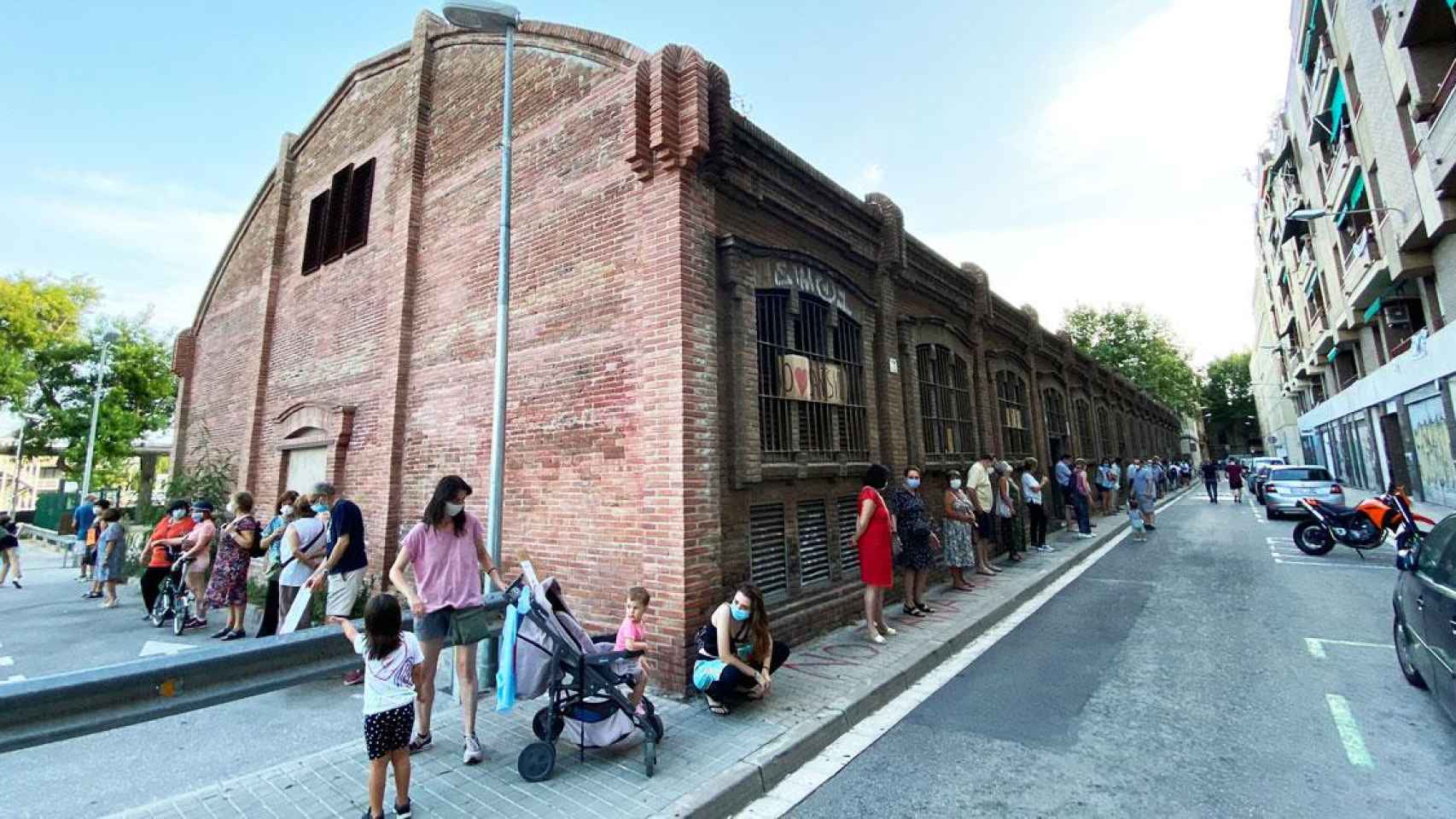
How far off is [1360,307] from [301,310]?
33.3m

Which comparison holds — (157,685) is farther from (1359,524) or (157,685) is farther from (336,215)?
(1359,524)

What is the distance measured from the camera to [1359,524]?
37.7 feet

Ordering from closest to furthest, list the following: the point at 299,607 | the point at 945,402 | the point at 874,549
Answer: the point at 299,607
the point at 874,549
the point at 945,402

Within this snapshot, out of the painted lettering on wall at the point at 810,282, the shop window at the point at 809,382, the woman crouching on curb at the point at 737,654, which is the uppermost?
the painted lettering on wall at the point at 810,282

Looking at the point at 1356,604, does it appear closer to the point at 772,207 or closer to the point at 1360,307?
the point at 772,207

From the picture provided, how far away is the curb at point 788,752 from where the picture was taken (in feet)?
12.0

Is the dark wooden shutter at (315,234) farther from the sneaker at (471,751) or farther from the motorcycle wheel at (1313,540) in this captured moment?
the motorcycle wheel at (1313,540)

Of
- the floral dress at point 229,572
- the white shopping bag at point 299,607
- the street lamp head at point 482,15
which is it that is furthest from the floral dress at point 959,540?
the floral dress at point 229,572

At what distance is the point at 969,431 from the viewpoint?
12.7 meters

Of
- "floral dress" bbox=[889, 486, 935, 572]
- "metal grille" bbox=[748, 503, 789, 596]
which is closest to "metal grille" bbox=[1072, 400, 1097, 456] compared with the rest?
"floral dress" bbox=[889, 486, 935, 572]

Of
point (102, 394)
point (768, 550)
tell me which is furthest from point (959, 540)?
point (102, 394)


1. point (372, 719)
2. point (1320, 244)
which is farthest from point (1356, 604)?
point (1320, 244)

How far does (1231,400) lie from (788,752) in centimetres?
10264

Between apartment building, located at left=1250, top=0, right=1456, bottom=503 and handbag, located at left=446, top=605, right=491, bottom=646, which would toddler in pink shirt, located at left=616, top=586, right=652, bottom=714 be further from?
apartment building, located at left=1250, top=0, right=1456, bottom=503
